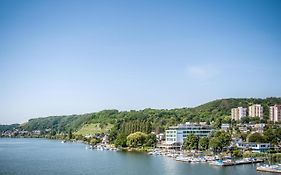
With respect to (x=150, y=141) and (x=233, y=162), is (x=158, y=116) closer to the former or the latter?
(x=150, y=141)

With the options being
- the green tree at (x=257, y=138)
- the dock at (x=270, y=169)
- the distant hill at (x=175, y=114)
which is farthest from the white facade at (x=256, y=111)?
the dock at (x=270, y=169)

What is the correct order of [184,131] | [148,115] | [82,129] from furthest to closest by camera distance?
[82,129], [148,115], [184,131]

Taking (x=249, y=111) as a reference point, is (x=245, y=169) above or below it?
below

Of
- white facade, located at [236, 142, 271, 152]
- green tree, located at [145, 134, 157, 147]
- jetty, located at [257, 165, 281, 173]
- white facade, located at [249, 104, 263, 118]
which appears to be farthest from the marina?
white facade, located at [249, 104, 263, 118]

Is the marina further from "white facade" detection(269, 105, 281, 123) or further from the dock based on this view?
"white facade" detection(269, 105, 281, 123)

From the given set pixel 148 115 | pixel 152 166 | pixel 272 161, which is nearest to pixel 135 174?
pixel 152 166

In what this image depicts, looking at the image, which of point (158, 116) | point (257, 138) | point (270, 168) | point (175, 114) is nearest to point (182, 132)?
point (257, 138)

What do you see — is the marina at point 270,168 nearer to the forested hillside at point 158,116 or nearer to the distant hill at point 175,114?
the forested hillside at point 158,116

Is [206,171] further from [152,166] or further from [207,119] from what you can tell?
[207,119]

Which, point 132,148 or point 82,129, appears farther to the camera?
point 82,129
